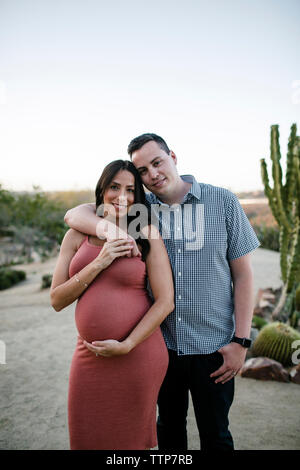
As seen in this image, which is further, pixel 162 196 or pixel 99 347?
pixel 162 196

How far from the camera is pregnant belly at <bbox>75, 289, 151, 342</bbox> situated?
171 cm

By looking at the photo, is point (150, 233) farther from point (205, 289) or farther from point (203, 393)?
point (203, 393)

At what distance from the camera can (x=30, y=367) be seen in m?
4.89

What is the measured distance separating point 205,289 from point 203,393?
1.91ft

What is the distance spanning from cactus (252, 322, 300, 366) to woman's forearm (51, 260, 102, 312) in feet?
12.1

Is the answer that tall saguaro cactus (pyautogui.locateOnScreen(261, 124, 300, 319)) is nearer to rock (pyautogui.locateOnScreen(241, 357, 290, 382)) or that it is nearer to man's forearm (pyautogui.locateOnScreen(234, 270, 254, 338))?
rock (pyautogui.locateOnScreen(241, 357, 290, 382))

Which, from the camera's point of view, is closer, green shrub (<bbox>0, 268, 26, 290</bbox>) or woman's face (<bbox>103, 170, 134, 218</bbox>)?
woman's face (<bbox>103, 170, 134, 218</bbox>)

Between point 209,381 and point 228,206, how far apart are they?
3.27ft

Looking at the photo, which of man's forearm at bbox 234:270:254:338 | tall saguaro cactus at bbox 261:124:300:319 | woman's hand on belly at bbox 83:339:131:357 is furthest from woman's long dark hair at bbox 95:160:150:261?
tall saguaro cactus at bbox 261:124:300:319

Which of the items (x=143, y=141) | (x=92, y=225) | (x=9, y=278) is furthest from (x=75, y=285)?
(x=9, y=278)

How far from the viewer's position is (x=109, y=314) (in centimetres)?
171
